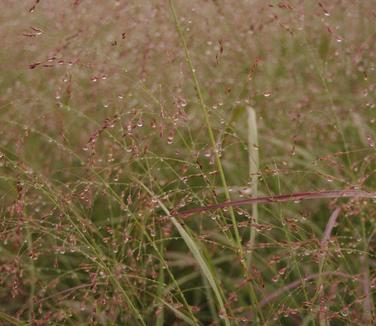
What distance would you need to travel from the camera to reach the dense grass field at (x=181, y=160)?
1546 millimetres

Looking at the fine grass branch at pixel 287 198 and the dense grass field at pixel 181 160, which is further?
the dense grass field at pixel 181 160

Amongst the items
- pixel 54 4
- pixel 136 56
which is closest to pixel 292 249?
pixel 136 56

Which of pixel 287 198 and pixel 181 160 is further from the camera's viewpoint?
pixel 181 160

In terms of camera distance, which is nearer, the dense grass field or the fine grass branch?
the fine grass branch

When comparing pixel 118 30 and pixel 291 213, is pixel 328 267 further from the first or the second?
pixel 118 30

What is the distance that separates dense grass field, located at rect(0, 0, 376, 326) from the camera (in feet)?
5.07

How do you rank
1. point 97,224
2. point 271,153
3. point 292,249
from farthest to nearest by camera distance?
point 271,153 → point 97,224 → point 292,249

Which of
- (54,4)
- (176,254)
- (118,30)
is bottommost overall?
(176,254)

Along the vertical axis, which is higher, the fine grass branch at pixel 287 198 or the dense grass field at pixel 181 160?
the fine grass branch at pixel 287 198

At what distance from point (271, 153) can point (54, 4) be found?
1.15 m

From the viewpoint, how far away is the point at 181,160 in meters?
1.51

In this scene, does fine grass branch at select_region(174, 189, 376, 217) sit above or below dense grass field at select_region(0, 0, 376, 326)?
above

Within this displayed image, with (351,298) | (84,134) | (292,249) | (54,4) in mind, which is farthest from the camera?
(54,4)

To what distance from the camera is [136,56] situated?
2.40 meters
